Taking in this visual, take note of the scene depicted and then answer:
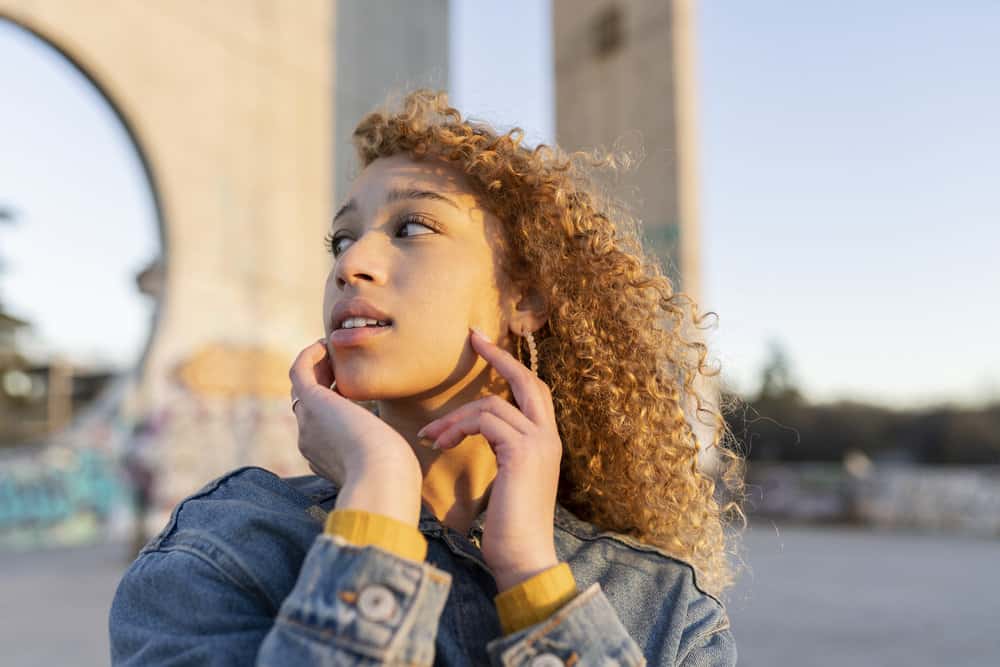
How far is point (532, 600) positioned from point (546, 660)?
83 millimetres

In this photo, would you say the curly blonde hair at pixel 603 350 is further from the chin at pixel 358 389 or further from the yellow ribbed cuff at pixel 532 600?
the yellow ribbed cuff at pixel 532 600

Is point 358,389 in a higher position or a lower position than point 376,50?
lower

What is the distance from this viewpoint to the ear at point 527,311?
1.70 meters

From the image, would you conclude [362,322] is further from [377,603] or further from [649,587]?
[649,587]

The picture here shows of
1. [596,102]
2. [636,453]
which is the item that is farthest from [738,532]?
[596,102]

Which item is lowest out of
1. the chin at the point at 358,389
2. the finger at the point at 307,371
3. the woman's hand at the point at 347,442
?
the woman's hand at the point at 347,442

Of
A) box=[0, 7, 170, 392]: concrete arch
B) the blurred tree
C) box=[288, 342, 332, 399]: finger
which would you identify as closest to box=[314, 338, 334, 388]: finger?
box=[288, 342, 332, 399]: finger

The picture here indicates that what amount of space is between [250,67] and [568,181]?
12495 mm

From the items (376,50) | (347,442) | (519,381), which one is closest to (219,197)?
(376,50)

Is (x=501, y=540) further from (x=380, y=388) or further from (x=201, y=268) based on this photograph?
(x=201, y=268)

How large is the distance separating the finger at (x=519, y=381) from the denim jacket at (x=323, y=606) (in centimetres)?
28

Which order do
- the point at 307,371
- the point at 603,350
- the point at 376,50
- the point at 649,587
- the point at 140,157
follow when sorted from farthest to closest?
1. the point at 376,50
2. the point at 140,157
3. the point at 603,350
4. the point at 649,587
5. the point at 307,371

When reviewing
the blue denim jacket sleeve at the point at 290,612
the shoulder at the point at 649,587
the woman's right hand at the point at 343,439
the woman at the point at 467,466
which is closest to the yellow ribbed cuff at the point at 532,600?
the woman at the point at 467,466

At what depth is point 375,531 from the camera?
1.06m
